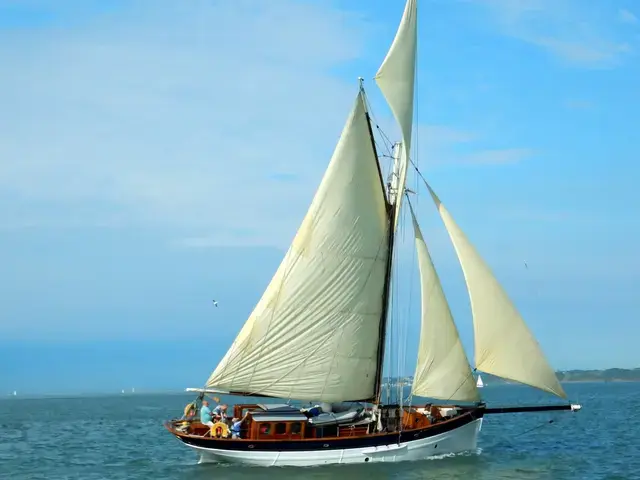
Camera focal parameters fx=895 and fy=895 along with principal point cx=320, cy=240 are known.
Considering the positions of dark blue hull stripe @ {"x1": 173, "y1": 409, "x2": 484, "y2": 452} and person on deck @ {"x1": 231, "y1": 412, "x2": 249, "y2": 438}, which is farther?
person on deck @ {"x1": 231, "y1": 412, "x2": 249, "y2": 438}

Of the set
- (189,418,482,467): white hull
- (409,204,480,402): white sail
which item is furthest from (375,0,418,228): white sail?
(189,418,482,467): white hull

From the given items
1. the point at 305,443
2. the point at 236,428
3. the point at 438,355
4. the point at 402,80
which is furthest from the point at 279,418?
the point at 402,80

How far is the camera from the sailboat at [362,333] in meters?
40.6

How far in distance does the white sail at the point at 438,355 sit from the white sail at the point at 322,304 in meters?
2.97

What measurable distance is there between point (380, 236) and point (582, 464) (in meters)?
15.3

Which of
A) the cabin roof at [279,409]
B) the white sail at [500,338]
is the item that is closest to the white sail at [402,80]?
the white sail at [500,338]

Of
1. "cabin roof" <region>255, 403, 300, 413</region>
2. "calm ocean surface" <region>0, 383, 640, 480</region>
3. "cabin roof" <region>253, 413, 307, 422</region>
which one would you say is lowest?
"calm ocean surface" <region>0, 383, 640, 480</region>

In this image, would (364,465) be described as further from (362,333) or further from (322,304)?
(322,304)

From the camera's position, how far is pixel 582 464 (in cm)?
4456

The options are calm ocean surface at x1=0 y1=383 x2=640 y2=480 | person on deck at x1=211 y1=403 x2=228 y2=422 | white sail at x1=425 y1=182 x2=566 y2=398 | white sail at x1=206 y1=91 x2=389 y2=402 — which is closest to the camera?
calm ocean surface at x1=0 y1=383 x2=640 y2=480

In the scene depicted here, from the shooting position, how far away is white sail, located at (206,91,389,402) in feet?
136

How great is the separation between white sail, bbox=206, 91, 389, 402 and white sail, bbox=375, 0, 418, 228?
56.4 inches

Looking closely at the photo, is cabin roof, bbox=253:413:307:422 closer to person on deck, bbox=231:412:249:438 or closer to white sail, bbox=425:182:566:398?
person on deck, bbox=231:412:249:438

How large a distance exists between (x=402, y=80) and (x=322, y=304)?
1130 cm
